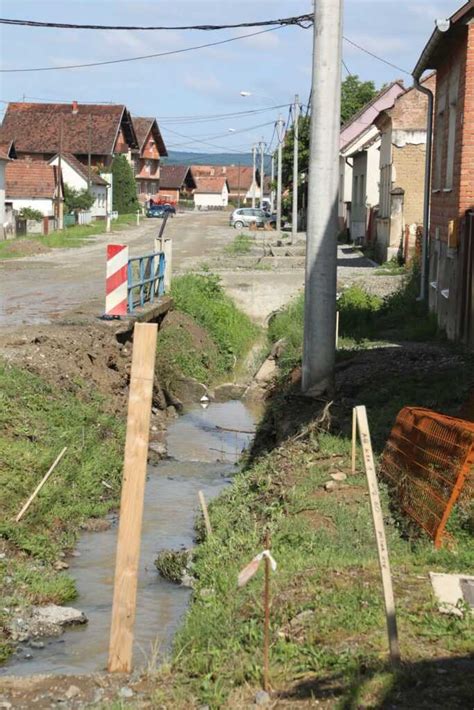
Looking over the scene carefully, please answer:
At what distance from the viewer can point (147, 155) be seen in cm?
9738

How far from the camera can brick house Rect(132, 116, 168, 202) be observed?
94.9 m

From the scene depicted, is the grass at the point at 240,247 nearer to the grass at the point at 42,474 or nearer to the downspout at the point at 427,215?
the downspout at the point at 427,215

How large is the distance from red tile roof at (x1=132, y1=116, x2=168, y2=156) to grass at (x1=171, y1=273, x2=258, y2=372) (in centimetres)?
6919

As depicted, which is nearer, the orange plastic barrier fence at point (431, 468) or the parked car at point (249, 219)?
the orange plastic barrier fence at point (431, 468)

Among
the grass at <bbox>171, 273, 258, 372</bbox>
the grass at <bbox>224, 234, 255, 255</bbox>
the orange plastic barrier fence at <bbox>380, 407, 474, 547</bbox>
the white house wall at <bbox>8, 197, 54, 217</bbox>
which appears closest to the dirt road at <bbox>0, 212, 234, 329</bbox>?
the grass at <bbox>224, 234, 255, 255</bbox>

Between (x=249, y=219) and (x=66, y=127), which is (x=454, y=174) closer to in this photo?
(x=249, y=219)

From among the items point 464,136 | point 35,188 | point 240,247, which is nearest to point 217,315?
point 464,136

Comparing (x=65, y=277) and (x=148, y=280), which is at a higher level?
(x=148, y=280)

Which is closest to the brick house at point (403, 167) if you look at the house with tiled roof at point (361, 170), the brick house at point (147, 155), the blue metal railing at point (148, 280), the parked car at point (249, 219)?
the house with tiled roof at point (361, 170)

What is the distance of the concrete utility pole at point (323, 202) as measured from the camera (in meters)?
12.7

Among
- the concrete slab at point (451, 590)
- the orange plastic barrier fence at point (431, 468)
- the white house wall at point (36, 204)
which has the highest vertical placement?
the white house wall at point (36, 204)

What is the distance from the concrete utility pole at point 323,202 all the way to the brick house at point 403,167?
21.8 metres

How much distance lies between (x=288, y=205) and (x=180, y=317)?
178 ft

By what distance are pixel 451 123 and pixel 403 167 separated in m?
18.0
